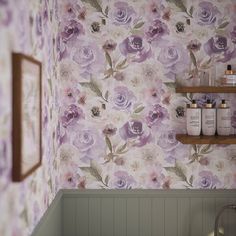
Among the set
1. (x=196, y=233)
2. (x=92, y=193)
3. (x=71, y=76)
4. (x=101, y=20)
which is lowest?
(x=196, y=233)

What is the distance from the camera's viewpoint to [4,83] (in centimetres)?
127

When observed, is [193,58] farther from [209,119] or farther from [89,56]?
[89,56]

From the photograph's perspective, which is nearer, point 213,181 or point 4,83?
point 4,83

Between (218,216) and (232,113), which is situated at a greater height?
(232,113)

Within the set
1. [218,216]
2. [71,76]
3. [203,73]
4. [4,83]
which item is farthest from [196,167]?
[4,83]

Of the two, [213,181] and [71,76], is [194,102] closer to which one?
[213,181]

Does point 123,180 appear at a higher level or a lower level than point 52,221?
higher

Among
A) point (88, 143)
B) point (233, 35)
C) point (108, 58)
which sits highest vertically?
point (233, 35)

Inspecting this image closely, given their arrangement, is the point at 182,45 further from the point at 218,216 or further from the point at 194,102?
the point at 218,216

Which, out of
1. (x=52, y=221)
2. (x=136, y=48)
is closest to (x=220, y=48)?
(x=136, y=48)

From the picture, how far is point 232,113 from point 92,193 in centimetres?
109

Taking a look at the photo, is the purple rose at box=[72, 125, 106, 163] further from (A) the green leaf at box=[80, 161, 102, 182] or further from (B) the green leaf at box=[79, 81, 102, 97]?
(B) the green leaf at box=[79, 81, 102, 97]

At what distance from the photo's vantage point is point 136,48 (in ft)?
8.38

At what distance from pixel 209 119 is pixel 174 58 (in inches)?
18.5
